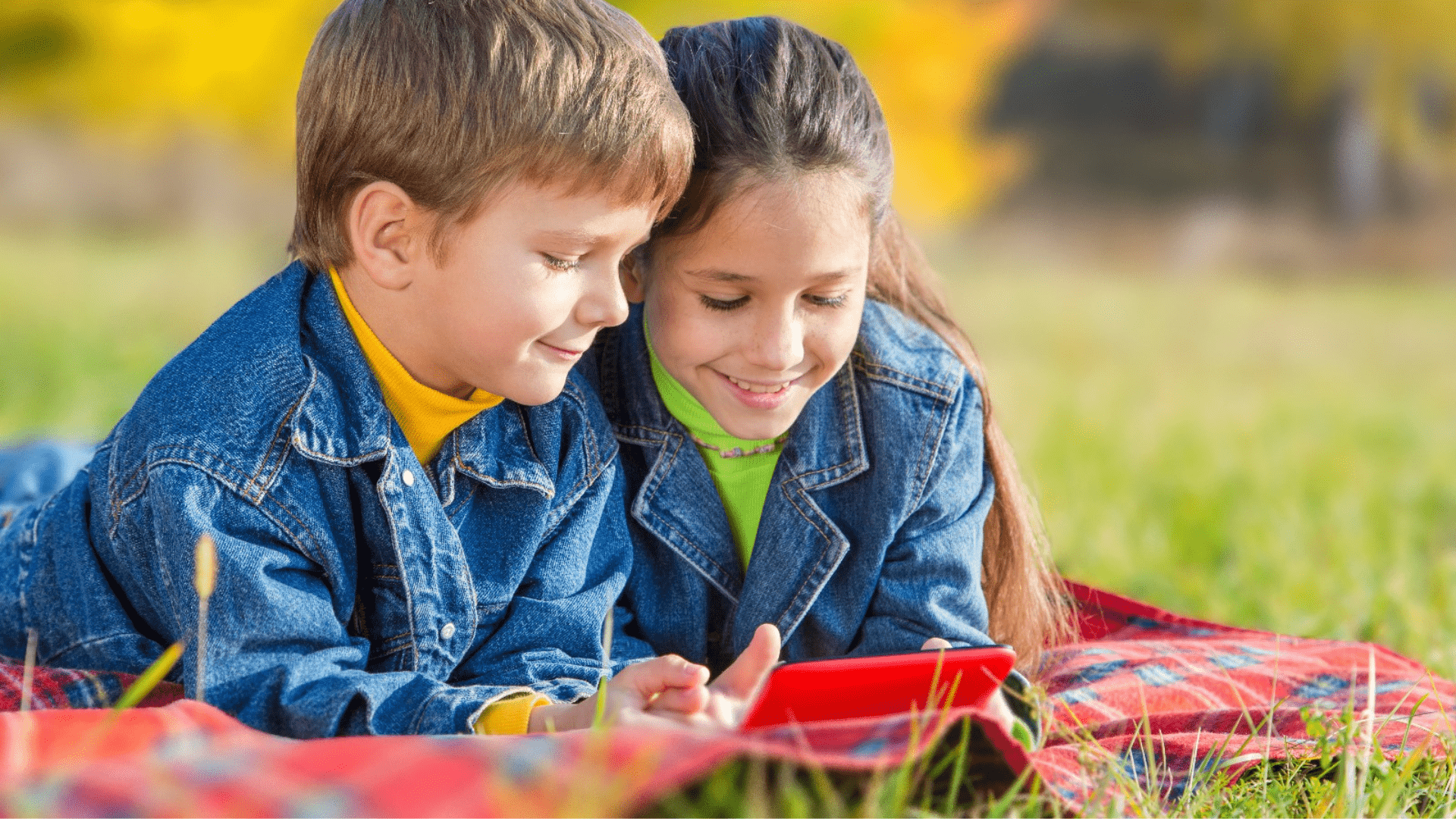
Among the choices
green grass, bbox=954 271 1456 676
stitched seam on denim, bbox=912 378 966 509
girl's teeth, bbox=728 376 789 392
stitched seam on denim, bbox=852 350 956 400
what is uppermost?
girl's teeth, bbox=728 376 789 392

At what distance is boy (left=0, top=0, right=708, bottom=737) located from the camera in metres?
1.86

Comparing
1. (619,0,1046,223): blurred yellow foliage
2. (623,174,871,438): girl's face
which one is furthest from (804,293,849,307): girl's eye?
(619,0,1046,223): blurred yellow foliage

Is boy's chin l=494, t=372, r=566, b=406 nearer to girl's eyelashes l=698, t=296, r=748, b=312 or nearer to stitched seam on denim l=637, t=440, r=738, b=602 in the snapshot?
girl's eyelashes l=698, t=296, r=748, b=312

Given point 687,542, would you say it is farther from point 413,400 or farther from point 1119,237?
point 1119,237

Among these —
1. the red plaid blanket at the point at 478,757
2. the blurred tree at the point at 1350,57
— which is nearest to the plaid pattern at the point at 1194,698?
the red plaid blanket at the point at 478,757

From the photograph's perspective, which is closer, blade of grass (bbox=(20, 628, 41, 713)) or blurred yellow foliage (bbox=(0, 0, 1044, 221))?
Answer: blade of grass (bbox=(20, 628, 41, 713))

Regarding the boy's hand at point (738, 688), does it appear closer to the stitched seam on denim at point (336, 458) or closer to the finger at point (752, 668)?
the finger at point (752, 668)

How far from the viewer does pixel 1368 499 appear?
4.32 metres

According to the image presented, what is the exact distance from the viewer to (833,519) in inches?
96.7

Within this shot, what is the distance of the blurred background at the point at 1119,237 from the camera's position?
161 inches

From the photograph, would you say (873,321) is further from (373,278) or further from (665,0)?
(665,0)

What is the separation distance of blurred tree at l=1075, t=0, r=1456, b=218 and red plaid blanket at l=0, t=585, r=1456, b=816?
47.7 feet

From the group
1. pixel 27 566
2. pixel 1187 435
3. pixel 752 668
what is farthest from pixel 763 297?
pixel 1187 435

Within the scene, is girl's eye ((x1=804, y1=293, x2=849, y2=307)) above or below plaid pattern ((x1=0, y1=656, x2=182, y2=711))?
above
